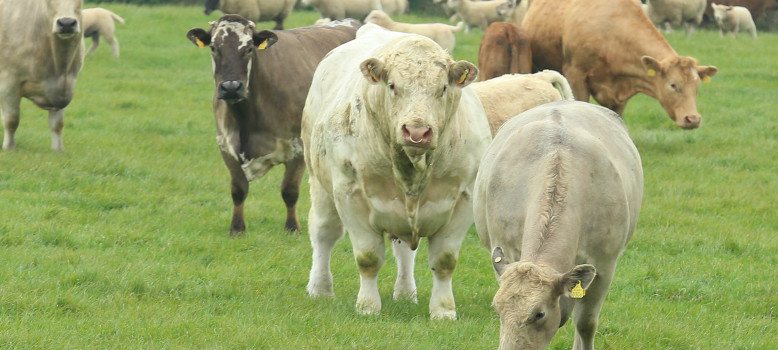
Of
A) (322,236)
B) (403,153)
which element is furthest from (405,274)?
(403,153)

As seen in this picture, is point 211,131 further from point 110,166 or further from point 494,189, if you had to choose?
point 494,189

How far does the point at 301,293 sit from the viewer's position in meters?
9.20

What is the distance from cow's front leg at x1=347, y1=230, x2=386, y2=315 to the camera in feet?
27.5

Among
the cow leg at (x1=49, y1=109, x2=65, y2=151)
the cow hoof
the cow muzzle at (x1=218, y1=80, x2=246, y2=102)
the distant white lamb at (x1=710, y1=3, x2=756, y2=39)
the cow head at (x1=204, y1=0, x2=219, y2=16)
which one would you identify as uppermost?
the cow muzzle at (x1=218, y1=80, x2=246, y2=102)

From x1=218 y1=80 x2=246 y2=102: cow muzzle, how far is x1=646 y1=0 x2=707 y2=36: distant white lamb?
64.6ft

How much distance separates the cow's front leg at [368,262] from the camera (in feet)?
27.5

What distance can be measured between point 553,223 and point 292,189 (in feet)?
18.4

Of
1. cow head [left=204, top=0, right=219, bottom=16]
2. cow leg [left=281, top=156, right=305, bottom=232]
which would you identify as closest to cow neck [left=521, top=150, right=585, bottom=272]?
cow leg [left=281, top=156, right=305, bottom=232]

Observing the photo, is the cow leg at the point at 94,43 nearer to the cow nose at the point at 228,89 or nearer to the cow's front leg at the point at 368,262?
the cow nose at the point at 228,89

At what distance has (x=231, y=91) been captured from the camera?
36.3 feet

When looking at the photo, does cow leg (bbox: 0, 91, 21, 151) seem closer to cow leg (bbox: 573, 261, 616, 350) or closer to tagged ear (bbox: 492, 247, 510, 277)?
cow leg (bbox: 573, 261, 616, 350)

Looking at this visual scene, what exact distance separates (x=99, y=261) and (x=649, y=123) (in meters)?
10.2

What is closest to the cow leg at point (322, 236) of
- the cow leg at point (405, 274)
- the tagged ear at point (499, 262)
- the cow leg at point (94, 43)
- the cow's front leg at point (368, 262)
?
the cow leg at point (405, 274)

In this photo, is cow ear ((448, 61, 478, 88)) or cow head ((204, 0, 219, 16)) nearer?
cow ear ((448, 61, 478, 88))
